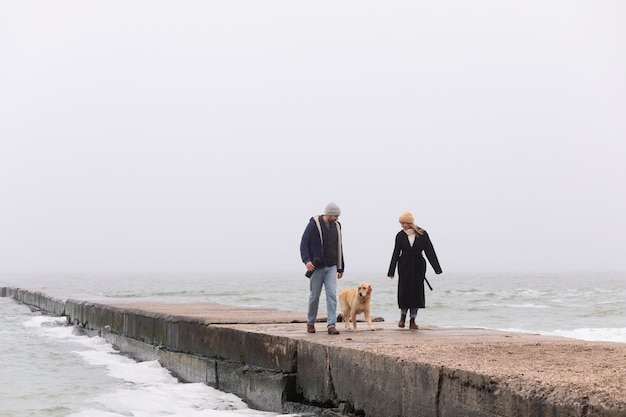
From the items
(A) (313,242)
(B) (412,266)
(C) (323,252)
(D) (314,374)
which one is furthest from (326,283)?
(D) (314,374)

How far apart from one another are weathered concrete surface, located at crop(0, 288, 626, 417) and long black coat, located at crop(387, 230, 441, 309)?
0.39m

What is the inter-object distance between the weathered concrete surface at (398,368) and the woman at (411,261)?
1.32 feet

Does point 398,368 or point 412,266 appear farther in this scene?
point 412,266

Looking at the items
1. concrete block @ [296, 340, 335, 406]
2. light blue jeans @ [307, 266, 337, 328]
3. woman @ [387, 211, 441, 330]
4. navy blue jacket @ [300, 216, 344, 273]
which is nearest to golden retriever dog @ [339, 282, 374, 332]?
light blue jeans @ [307, 266, 337, 328]

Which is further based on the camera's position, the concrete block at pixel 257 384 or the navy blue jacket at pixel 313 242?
the navy blue jacket at pixel 313 242

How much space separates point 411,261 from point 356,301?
0.85 m

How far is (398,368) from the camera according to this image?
18.3 ft

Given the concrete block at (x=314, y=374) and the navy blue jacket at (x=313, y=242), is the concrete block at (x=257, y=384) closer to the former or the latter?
the concrete block at (x=314, y=374)

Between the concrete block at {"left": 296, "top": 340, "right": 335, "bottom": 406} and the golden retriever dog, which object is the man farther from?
the concrete block at {"left": 296, "top": 340, "right": 335, "bottom": 406}

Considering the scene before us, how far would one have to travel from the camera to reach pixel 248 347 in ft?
27.2

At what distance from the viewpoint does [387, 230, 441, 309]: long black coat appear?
8664 mm

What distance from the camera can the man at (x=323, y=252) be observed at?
26.7ft

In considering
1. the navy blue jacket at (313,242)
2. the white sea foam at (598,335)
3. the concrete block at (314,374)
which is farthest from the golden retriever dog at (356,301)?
the white sea foam at (598,335)

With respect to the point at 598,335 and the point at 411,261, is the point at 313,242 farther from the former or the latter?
the point at 598,335
